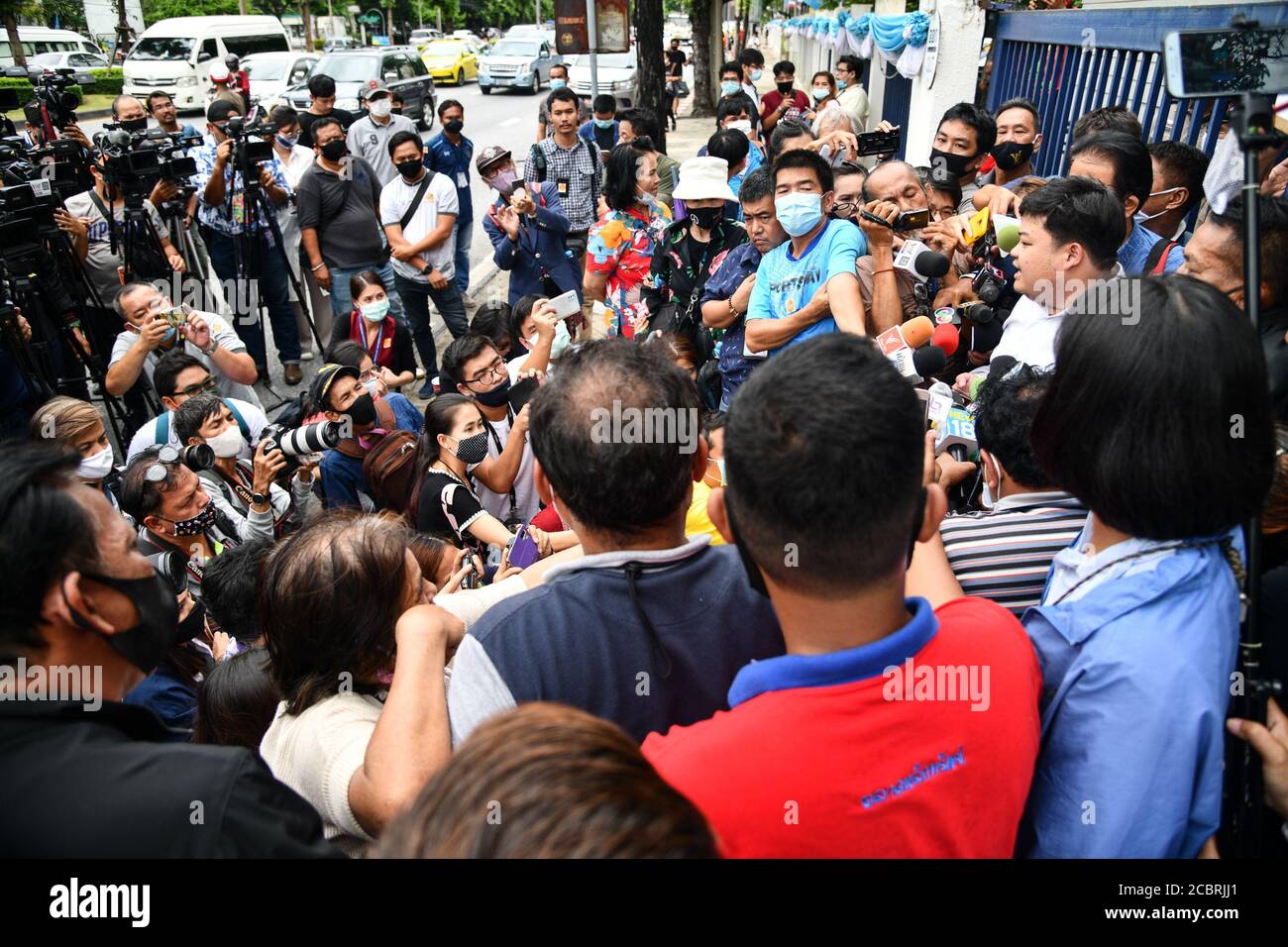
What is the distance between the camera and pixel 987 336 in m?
2.98

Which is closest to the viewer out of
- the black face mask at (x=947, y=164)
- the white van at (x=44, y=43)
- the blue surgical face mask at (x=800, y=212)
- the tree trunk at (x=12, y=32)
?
the blue surgical face mask at (x=800, y=212)

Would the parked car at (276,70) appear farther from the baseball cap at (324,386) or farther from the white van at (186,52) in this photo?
the baseball cap at (324,386)

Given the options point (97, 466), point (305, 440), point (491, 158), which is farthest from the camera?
point (491, 158)

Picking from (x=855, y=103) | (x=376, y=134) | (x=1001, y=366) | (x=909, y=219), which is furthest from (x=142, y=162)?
(x=855, y=103)

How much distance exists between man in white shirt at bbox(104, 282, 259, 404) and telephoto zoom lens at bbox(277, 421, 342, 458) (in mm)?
1057

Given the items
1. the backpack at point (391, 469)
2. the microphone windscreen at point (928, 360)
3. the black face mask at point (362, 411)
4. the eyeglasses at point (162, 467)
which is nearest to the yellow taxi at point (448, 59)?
the black face mask at point (362, 411)

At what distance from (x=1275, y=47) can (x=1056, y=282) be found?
115 centimetres

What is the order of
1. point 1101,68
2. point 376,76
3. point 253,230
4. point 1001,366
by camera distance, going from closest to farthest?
point 1001,366, point 1101,68, point 253,230, point 376,76

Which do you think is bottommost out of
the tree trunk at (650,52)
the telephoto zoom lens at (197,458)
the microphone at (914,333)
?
the telephoto zoom lens at (197,458)

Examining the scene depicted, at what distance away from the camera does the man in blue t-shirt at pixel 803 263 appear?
3193 mm

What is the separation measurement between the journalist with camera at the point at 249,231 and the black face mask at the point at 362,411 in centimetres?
292

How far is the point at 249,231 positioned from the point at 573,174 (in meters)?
2.42

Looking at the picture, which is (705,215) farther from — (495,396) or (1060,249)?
(1060,249)

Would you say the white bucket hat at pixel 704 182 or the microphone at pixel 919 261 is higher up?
the white bucket hat at pixel 704 182
